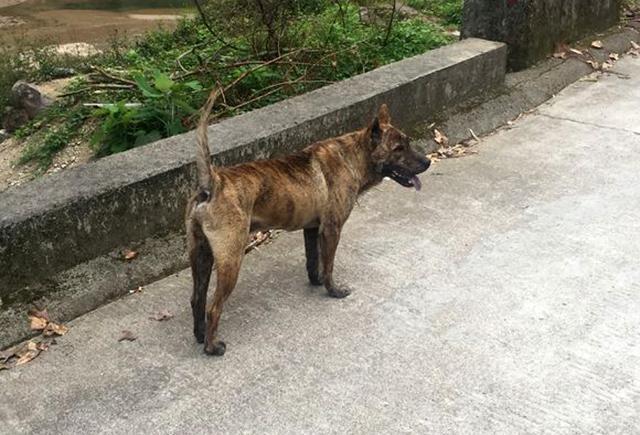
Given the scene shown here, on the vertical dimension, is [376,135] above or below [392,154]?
above

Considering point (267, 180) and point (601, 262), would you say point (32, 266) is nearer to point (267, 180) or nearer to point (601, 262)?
point (267, 180)

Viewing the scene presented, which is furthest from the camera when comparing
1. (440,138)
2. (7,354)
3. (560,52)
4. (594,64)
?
(594,64)

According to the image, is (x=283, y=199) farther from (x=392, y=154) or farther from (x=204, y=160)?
(x=392, y=154)

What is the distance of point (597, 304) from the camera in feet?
14.3

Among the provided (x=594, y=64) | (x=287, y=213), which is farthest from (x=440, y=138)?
(x=594, y=64)

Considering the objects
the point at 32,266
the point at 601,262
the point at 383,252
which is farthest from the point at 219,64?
the point at 601,262

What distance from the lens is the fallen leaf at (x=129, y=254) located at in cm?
446

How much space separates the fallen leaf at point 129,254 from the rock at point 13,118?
13.4 feet

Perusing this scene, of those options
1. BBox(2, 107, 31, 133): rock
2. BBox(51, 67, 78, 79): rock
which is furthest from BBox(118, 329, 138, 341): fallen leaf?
BBox(51, 67, 78, 79): rock

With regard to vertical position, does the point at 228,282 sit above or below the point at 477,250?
above

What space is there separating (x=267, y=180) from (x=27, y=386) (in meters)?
1.53

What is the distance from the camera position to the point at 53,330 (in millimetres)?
4051

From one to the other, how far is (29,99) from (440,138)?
4305 mm

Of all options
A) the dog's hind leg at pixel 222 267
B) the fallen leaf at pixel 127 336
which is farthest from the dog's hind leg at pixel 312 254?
the fallen leaf at pixel 127 336
